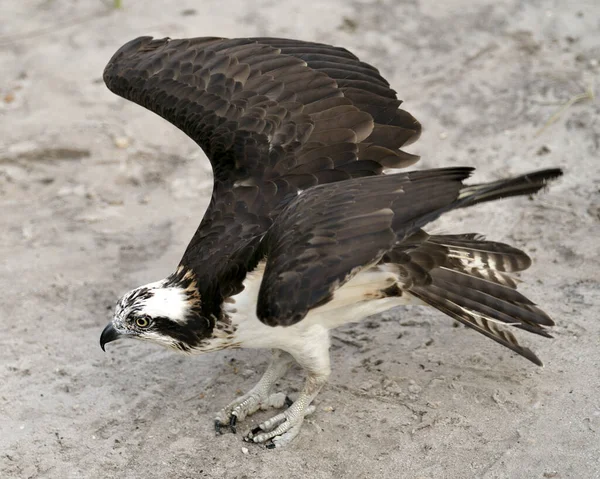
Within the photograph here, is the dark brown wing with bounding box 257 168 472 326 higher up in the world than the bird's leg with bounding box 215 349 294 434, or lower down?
higher up

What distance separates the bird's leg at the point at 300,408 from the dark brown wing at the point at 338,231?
809 millimetres

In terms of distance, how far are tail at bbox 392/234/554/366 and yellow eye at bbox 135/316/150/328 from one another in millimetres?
1346

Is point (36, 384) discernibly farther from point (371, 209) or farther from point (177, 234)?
point (371, 209)

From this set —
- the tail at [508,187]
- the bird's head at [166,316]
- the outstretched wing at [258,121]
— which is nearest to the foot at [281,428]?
the bird's head at [166,316]

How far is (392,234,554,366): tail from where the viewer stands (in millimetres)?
4367

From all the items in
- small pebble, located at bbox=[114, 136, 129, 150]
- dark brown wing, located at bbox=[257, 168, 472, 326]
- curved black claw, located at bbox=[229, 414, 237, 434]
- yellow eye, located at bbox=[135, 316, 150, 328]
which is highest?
dark brown wing, located at bbox=[257, 168, 472, 326]

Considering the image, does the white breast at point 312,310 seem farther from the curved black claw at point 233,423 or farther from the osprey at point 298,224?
the curved black claw at point 233,423

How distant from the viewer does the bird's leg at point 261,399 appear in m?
4.69

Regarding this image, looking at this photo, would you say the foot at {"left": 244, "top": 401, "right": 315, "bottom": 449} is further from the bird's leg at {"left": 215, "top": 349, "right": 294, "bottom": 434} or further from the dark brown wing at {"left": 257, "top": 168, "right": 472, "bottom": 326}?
the dark brown wing at {"left": 257, "top": 168, "right": 472, "bottom": 326}

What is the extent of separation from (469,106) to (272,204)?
2854mm

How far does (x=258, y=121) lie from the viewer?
16.1 feet

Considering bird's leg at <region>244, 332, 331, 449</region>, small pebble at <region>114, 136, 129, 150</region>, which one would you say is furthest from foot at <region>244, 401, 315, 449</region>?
small pebble at <region>114, 136, 129, 150</region>

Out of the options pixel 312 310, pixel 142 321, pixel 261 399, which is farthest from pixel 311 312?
pixel 142 321

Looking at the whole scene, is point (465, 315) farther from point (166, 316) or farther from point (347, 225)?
point (166, 316)
